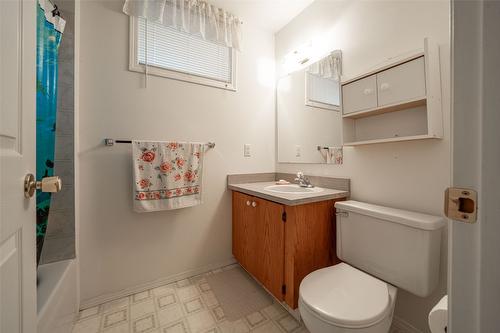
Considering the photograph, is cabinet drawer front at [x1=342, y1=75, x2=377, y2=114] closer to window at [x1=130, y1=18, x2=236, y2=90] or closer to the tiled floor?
window at [x1=130, y1=18, x2=236, y2=90]

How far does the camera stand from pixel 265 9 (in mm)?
1871

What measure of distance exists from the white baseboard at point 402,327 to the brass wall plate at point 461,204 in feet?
4.28

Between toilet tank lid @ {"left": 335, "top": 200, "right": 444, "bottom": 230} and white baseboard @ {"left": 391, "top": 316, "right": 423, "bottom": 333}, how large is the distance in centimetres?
67

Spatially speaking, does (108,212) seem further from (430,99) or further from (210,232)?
(430,99)

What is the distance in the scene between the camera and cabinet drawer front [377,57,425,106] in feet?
3.48

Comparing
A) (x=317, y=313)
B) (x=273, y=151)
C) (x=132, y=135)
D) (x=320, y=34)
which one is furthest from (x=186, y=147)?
(x=320, y=34)

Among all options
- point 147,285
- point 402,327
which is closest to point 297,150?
point 402,327

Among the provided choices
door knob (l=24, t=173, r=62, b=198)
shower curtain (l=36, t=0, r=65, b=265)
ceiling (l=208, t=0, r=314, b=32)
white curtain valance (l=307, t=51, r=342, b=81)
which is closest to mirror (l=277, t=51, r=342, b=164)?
white curtain valance (l=307, t=51, r=342, b=81)

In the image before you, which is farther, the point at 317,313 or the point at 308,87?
the point at 308,87

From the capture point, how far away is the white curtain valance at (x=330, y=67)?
157 centimetres

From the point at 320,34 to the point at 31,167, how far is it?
202cm

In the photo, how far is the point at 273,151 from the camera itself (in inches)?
86.9

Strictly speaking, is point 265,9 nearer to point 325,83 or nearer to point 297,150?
point 325,83

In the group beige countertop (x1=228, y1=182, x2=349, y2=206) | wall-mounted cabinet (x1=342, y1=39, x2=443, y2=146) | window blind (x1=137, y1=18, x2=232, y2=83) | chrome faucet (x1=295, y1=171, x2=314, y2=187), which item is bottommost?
beige countertop (x1=228, y1=182, x2=349, y2=206)
